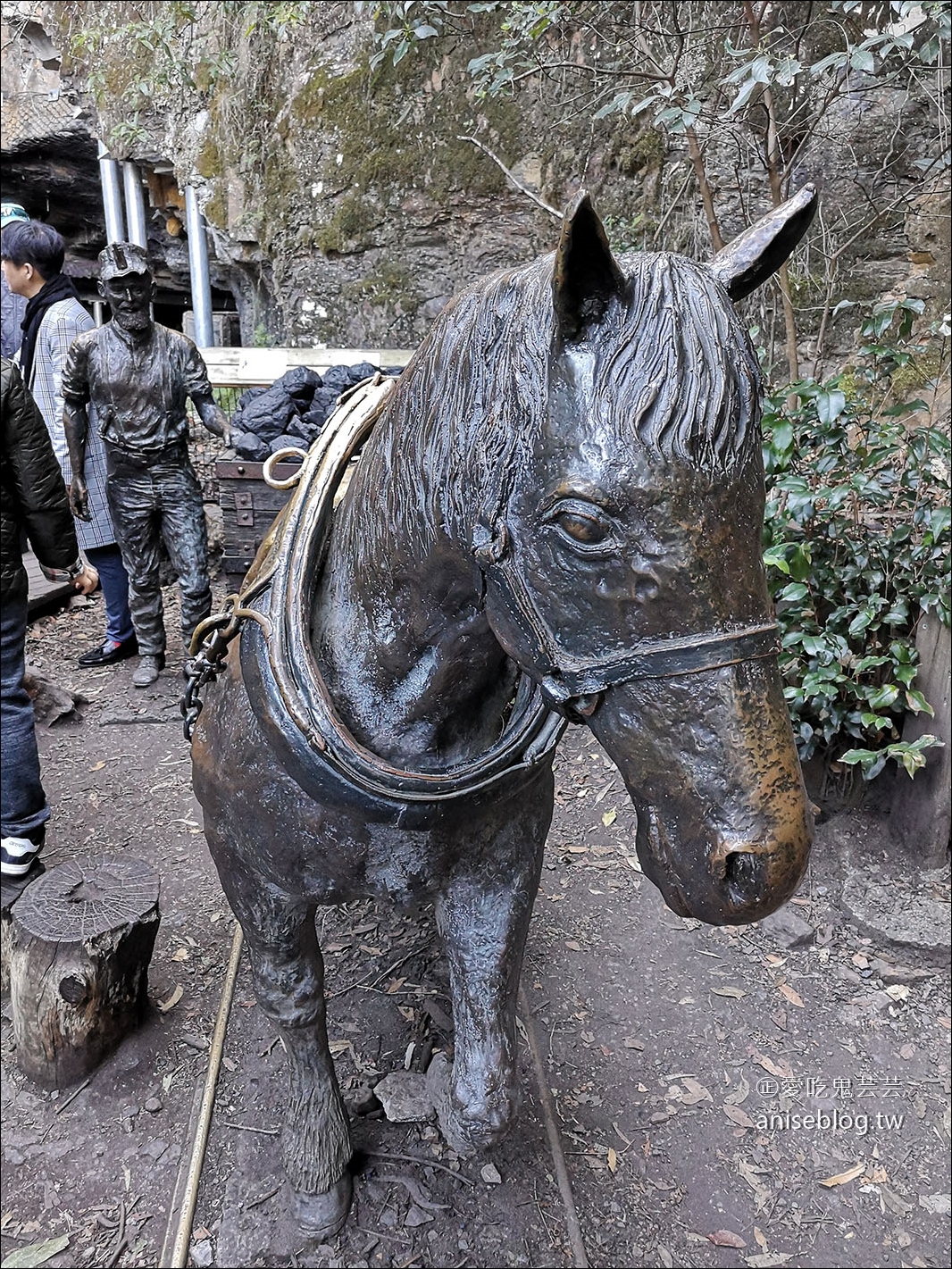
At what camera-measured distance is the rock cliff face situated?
540 cm

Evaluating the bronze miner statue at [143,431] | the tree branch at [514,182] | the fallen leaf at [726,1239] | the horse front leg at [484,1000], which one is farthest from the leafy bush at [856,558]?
the bronze miner statue at [143,431]

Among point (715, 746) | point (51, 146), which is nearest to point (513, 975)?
point (715, 746)

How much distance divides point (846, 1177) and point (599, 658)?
2.02 meters

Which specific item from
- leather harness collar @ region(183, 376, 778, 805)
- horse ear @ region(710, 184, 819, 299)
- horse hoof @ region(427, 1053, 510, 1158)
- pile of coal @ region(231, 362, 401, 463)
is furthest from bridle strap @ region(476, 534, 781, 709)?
pile of coal @ region(231, 362, 401, 463)

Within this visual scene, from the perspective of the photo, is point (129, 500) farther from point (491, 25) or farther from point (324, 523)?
point (491, 25)

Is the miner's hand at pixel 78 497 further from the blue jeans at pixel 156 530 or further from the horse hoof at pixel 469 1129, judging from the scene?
the horse hoof at pixel 469 1129

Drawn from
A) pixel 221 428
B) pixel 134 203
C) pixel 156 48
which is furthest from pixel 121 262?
pixel 134 203

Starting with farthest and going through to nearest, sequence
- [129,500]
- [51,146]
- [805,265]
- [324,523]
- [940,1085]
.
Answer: [51,146] → [805,265] → [129,500] → [940,1085] → [324,523]

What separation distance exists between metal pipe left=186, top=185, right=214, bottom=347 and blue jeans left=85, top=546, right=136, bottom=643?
4152mm

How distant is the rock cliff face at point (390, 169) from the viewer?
540 cm

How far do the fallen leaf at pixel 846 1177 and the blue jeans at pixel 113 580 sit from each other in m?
4.63

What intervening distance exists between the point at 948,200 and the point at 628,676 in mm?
→ 5792

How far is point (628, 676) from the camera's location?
0.90 m

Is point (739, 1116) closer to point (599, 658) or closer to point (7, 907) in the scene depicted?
point (599, 658)
